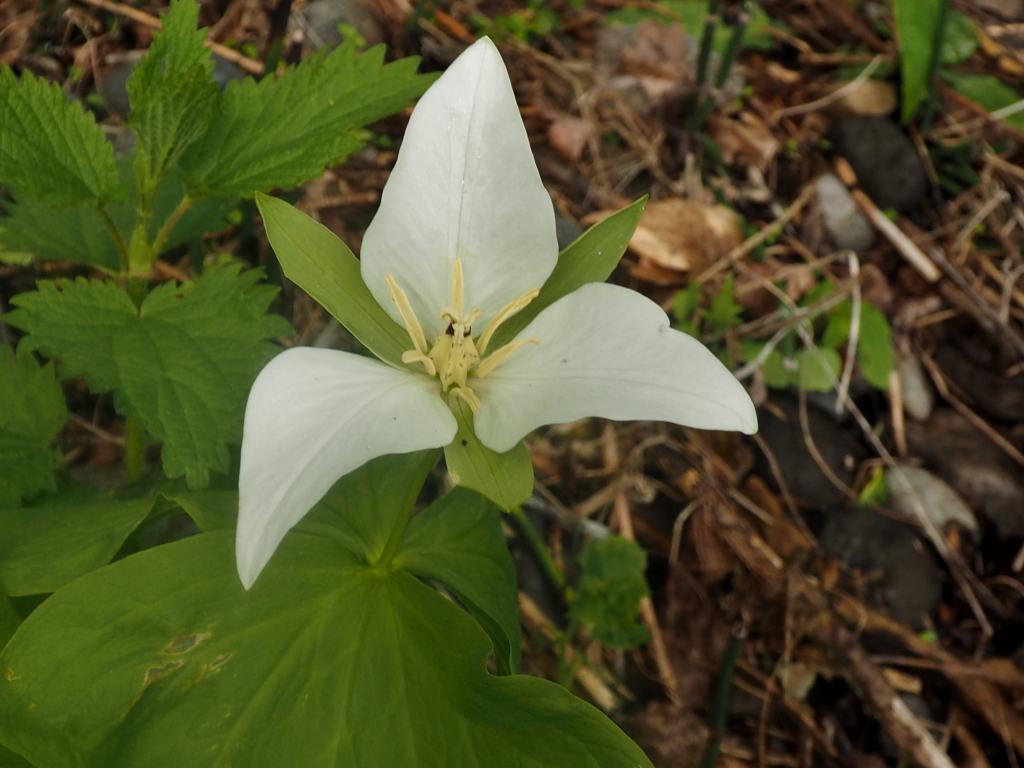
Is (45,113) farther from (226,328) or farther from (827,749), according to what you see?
(827,749)

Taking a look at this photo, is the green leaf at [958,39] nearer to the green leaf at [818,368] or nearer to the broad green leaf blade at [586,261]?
the green leaf at [818,368]

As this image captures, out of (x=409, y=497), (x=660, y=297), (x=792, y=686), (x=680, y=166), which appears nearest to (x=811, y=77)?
(x=680, y=166)

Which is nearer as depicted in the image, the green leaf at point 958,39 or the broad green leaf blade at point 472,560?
the broad green leaf blade at point 472,560

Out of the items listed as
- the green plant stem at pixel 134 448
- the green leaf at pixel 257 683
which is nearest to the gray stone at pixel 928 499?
the green leaf at pixel 257 683

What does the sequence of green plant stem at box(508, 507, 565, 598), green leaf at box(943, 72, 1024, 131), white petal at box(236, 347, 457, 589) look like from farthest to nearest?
green leaf at box(943, 72, 1024, 131), green plant stem at box(508, 507, 565, 598), white petal at box(236, 347, 457, 589)

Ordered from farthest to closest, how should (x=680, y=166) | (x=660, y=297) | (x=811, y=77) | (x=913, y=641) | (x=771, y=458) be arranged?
(x=811, y=77), (x=680, y=166), (x=660, y=297), (x=771, y=458), (x=913, y=641)

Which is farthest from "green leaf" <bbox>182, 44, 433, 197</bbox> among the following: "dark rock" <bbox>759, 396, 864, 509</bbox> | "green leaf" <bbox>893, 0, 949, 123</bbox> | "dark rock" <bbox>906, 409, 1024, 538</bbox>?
"green leaf" <bbox>893, 0, 949, 123</bbox>

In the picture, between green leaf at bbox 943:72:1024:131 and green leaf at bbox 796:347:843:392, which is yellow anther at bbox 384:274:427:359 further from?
green leaf at bbox 943:72:1024:131
